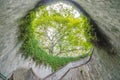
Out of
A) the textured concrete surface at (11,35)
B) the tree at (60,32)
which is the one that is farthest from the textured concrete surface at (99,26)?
the tree at (60,32)

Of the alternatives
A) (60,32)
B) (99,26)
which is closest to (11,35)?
(99,26)

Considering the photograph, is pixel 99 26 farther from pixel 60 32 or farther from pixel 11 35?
pixel 60 32

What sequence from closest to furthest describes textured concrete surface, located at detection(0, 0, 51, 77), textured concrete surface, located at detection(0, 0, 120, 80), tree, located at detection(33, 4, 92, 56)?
textured concrete surface, located at detection(0, 0, 120, 80)
textured concrete surface, located at detection(0, 0, 51, 77)
tree, located at detection(33, 4, 92, 56)

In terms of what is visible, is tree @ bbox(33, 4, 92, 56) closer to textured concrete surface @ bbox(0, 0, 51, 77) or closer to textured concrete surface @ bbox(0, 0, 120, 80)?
textured concrete surface @ bbox(0, 0, 51, 77)

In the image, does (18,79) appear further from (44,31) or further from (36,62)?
(44,31)

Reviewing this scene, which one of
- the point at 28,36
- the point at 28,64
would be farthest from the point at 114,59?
the point at 28,64

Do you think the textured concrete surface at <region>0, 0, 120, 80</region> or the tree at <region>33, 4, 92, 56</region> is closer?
the textured concrete surface at <region>0, 0, 120, 80</region>

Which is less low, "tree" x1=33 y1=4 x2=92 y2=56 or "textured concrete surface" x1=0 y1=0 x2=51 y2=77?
"textured concrete surface" x1=0 y1=0 x2=51 y2=77

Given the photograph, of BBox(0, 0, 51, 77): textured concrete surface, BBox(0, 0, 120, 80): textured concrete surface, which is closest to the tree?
BBox(0, 0, 51, 77): textured concrete surface
